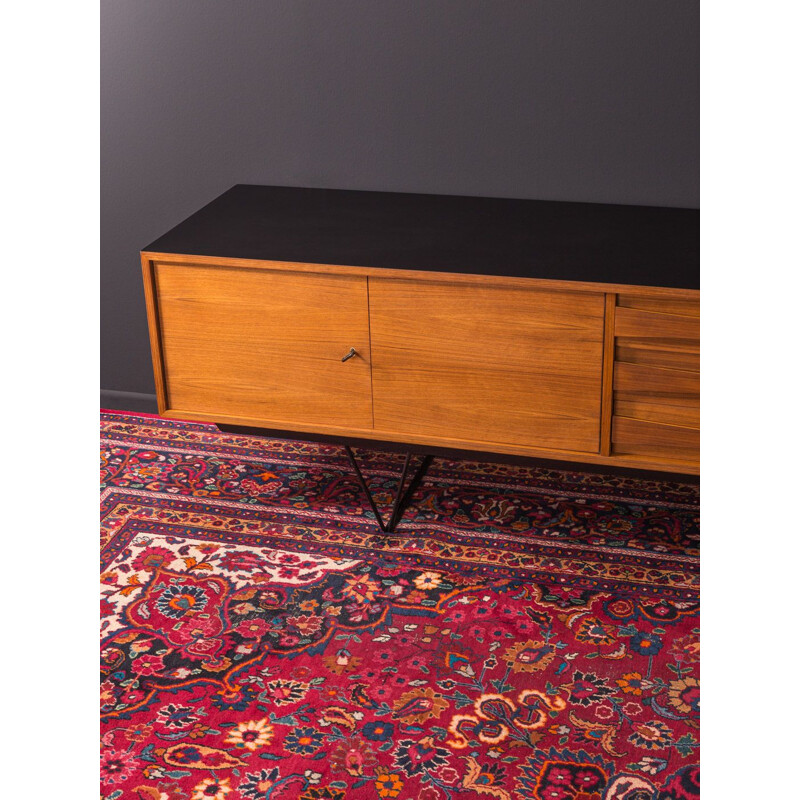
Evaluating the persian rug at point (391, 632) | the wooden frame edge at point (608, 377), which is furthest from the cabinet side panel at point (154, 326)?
the wooden frame edge at point (608, 377)

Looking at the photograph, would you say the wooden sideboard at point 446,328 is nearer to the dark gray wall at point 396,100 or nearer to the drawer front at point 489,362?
the drawer front at point 489,362

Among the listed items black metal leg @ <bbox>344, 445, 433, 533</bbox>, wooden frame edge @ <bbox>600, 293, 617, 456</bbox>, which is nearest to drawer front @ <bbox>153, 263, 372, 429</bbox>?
black metal leg @ <bbox>344, 445, 433, 533</bbox>

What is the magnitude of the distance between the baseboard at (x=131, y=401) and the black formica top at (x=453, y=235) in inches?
29.1

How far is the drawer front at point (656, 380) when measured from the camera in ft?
6.17

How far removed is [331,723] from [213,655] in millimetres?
320

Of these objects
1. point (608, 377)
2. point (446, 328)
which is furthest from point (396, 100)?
point (608, 377)

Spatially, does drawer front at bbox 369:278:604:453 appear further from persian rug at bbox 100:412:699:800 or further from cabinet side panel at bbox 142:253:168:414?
cabinet side panel at bbox 142:253:168:414

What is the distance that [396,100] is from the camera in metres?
2.41

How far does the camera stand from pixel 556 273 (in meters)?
1.94

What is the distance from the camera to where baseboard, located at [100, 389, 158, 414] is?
292 centimetres

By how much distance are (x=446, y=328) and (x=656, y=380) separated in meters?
0.45

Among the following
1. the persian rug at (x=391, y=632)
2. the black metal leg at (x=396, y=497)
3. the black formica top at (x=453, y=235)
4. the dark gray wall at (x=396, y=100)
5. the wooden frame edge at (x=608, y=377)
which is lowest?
the persian rug at (x=391, y=632)

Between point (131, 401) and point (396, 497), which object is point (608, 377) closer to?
point (396, 497)

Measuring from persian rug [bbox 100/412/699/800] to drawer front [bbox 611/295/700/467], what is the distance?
1.06 ft
